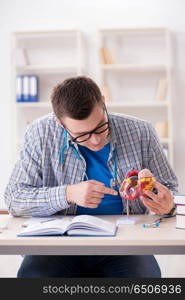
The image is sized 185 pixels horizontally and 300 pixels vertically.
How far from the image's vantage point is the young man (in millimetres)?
1744

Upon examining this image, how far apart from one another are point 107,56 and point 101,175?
3.22 m

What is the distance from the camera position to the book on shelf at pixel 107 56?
16.2 feet

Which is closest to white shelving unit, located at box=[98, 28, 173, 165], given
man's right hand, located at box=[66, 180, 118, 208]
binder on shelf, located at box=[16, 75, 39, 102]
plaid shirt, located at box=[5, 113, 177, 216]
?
binder on shelf, located at box=[16, 75, 39, 102]

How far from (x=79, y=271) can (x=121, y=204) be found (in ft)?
1.14

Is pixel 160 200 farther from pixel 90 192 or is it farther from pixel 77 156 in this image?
pixel 77 156

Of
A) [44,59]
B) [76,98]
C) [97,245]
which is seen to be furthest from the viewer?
[44,59]

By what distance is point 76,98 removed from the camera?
5.64 feet

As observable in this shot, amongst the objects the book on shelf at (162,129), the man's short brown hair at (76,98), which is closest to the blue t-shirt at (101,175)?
the man's short brown hair at (76,98)

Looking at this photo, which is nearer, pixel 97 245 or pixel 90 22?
pixel 97 245

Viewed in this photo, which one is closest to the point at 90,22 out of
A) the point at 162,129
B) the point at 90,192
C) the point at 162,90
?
the point at 162,90

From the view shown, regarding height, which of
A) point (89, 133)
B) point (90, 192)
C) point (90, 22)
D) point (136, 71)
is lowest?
point (90, 192)

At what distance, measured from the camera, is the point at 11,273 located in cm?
315

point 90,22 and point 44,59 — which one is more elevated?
point 90,22

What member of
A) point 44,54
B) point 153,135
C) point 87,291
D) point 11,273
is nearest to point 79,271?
point 87,291
